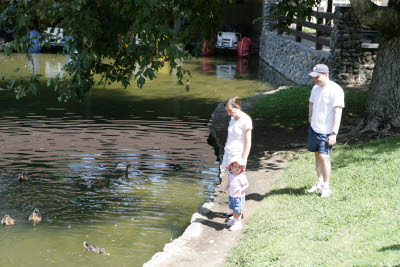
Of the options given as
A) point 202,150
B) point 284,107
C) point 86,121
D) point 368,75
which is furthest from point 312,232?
point 368,75

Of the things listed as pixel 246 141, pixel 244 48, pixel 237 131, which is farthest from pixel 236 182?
pixel 244 48

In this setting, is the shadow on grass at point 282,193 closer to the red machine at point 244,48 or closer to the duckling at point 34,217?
the duckling at point 34,217

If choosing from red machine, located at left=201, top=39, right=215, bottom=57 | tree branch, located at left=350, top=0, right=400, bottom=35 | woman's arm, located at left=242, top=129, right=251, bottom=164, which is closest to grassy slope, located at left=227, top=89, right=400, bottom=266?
woman's arm, located at left=242, top=129, right=251, bottom=164

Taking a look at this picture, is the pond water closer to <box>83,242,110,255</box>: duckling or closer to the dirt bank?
<box>83,242,110,255</box>: duckling

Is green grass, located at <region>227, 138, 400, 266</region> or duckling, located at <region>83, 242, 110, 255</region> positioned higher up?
green grass, located at <region>227, 138, 400, 266</region>

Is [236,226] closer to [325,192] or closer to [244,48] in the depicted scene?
[325,192]

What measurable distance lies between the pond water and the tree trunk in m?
4.01

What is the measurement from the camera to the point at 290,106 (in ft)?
53.7

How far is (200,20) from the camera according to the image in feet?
38.1

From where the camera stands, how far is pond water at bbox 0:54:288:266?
27.5 ft

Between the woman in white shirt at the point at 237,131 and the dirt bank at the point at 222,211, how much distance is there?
1.12m

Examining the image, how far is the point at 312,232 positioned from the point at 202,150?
23.7 ft

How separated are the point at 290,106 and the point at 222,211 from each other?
8600 millimetres

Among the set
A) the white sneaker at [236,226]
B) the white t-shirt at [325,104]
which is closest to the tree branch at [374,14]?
the white t-shirt at [325,104]
